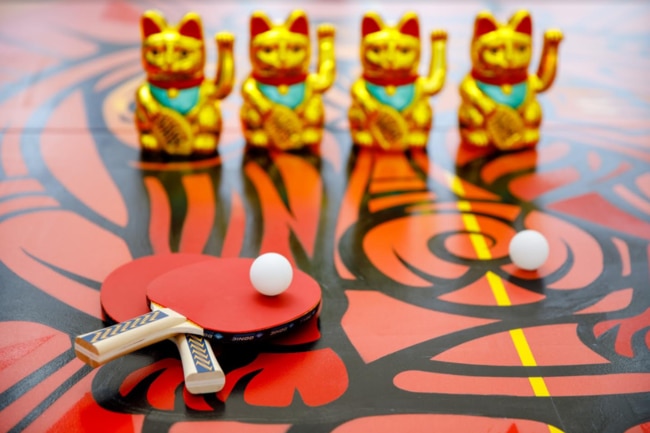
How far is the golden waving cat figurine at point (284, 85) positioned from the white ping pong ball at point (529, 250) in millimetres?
1566

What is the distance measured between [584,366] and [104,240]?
198cm

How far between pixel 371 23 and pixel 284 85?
1.84 ft

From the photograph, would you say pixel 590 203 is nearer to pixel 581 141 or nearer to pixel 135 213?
pixel 581 141

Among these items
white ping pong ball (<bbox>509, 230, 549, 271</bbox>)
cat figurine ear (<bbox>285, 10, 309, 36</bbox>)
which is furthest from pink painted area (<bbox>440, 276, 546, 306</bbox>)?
cat figurine ear (<bbox>285, 10, 309, 36</bbox>)

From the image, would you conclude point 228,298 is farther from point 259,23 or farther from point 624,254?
point 259,23

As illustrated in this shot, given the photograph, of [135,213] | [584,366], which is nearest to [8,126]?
[135,213]

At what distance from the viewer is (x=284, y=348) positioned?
2.68 m

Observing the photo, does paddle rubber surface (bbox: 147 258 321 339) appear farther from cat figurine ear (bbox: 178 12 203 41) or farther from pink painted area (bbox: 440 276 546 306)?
cat figurine ear (bbox: 178 12 203 41)

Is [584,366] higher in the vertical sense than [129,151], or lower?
lower

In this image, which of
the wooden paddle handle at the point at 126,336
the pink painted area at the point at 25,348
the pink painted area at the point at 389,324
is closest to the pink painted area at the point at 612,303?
the pink painted area at the point at 389,324

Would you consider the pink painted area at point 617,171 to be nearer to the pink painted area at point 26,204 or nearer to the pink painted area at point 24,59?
the pink painted area at point 26,204

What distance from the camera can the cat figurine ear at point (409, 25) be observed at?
13.5 feet

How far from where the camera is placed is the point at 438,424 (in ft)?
7.72

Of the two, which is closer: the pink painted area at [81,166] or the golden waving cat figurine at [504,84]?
the pink painted area at [81,166]
